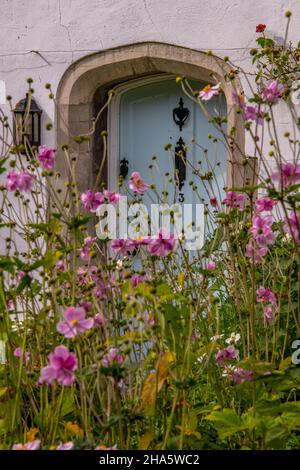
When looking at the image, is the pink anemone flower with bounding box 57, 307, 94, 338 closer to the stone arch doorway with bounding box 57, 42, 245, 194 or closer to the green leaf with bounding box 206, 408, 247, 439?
the green leaf with bounding box 206, 408, 247, 439

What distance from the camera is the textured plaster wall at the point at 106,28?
237 inches

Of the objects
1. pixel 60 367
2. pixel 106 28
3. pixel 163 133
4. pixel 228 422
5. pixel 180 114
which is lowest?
pixel 228 422

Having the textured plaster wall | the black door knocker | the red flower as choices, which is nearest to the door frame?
the black door knocker

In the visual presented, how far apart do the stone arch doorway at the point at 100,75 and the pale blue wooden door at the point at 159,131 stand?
0.20 m

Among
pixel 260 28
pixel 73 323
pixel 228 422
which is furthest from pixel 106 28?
pixel 73 323

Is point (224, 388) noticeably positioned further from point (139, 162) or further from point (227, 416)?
point (139, 162)

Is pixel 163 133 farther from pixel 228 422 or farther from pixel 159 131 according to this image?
pixel 228 422

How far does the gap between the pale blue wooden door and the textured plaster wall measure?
1.86ft

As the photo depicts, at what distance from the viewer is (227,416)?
8.02 feet

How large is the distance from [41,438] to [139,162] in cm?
454

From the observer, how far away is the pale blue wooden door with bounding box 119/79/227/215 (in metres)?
6.67

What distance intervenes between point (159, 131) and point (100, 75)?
630mm

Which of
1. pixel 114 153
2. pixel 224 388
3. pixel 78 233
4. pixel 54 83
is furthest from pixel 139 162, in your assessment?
pixel 78 233

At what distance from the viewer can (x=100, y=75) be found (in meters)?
6.59
